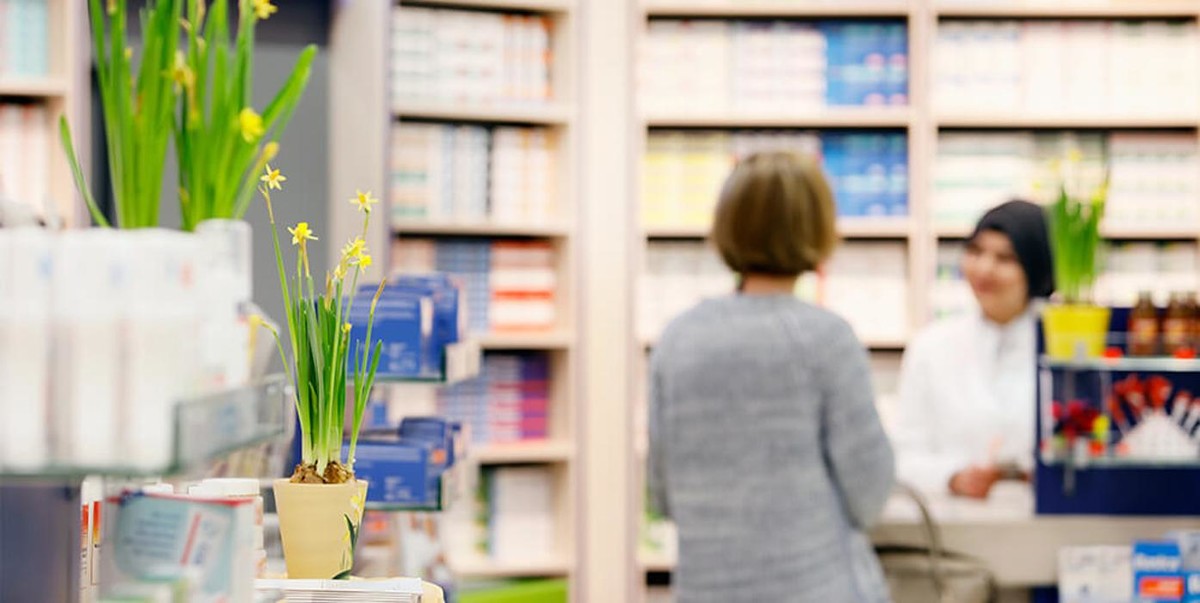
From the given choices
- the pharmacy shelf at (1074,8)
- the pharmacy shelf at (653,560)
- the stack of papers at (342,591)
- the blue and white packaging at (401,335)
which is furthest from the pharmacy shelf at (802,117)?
the stack of papers at (342,591)

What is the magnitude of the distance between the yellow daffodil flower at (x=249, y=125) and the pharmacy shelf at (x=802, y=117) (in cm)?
391

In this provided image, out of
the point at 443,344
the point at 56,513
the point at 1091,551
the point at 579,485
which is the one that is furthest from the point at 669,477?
the point at 579,485

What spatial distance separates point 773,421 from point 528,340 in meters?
2.43

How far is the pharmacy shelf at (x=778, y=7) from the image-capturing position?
5113 millimetres

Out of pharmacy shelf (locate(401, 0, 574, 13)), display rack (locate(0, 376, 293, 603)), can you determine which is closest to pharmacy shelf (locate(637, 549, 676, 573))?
pharmacy shelf (locate(401, 0, 574, 13))

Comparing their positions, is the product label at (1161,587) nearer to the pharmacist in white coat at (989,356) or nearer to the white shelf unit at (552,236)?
the pharmacist in white coat at (989,356)

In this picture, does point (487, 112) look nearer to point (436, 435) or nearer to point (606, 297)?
point (606, 297)

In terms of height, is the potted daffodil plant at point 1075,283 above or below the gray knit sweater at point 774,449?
above

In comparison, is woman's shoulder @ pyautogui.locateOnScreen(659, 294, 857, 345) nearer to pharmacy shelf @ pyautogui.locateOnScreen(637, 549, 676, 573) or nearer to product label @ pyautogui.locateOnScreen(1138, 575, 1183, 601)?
product label @ pyautogui.locateOnScreen(1138, 575, 1183, 601)

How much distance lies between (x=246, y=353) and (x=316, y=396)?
1.81 feet

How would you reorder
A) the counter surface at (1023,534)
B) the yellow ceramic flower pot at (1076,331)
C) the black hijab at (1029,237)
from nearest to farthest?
1. the yellow ceramic flower pot at (1076,331)
2. the counter surface at (1023,534)
3. the black hijab at (1029,237)

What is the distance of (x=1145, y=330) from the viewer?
10.2 feet

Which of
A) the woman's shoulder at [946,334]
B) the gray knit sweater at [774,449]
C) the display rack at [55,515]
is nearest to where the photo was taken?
the display rack at [55,515]

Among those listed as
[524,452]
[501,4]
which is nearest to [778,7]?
[501,4]
